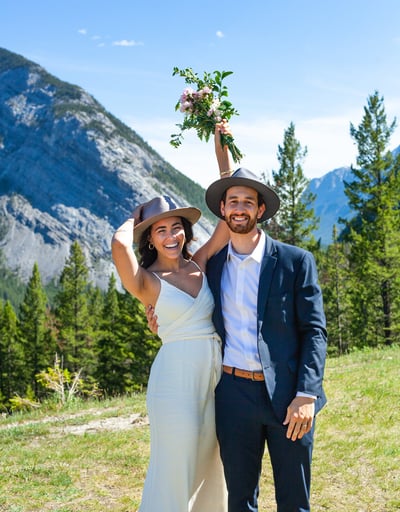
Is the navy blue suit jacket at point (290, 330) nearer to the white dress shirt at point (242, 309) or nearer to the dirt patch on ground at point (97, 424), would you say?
the white dress shirt at point (242, 309)

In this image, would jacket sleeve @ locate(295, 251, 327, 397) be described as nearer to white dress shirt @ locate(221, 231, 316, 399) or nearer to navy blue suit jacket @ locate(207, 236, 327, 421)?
navy blue suit jacket @ locate(207, 236, 327, 421)

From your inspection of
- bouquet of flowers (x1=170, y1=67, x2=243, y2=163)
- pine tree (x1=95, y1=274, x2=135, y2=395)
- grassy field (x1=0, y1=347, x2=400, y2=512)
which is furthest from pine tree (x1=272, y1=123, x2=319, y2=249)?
bouquet of flowers (x1=170, y1=67, x2=243, y2=163)

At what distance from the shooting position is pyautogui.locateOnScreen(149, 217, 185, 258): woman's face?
4.07 metres

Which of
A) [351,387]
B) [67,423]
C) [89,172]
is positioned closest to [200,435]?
[67,423]

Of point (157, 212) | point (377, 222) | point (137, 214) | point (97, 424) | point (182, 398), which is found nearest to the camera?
point (182, 398)

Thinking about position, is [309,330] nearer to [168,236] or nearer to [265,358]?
[265,358]

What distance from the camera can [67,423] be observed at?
8.40 meters

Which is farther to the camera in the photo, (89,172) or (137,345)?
(89,172)

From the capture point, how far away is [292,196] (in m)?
30.1

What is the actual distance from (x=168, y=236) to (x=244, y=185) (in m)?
0.75

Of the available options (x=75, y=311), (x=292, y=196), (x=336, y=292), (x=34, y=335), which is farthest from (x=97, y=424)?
(x=34, y=335)

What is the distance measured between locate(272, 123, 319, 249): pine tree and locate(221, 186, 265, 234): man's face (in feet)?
85.9

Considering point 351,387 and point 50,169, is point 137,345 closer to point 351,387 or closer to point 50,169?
point 351,387

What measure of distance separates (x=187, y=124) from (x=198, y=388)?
7.45ft
